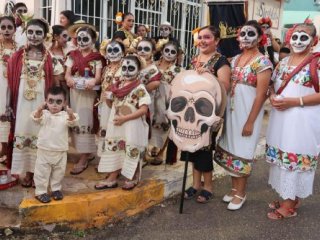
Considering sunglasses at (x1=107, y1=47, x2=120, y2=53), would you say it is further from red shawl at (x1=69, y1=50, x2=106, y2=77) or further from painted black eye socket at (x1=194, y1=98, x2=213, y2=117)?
painted black eye socket at (x1=194, y1=98, x2=213, y2=117)

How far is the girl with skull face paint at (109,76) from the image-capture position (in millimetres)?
4195

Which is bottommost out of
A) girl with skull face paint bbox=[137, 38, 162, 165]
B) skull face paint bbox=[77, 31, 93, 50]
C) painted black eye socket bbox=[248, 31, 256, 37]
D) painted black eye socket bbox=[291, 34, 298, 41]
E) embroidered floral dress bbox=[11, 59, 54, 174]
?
embroidered floral dress bbox=[11, 59, 54, 174]

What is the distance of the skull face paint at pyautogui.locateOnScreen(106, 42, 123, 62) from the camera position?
4.20m

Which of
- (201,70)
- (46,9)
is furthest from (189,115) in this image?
(46,9)

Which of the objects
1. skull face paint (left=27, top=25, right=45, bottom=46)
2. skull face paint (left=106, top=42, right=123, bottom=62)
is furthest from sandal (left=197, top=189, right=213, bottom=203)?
skull face paint (left=27, top=25, right=45, bottom=46)

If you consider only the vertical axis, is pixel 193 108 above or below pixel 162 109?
above

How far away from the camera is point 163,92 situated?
4.96 metres

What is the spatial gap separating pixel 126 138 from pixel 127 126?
0.39ft

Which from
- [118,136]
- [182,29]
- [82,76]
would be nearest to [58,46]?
[82,76]

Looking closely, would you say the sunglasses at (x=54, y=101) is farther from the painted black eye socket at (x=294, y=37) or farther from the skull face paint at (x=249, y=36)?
the painted black eye socket at (x=294, y=37)

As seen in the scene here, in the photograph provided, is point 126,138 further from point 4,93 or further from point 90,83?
point 4,93

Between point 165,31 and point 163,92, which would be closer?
point 163,92

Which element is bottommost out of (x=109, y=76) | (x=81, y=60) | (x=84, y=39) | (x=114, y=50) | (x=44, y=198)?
(x=44, y=198)

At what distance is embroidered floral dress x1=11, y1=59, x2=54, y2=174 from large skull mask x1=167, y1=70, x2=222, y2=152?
4.17 ft
